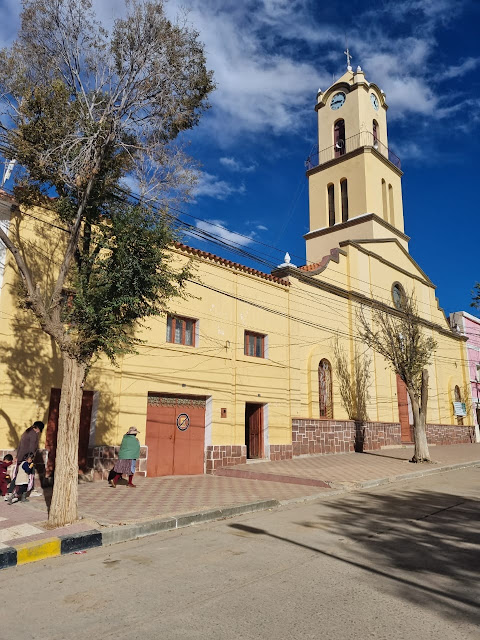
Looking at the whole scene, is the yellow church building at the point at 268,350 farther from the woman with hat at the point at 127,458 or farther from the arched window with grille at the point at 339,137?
the woman with hat at the point at 127,458

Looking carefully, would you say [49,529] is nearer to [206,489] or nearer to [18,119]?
[206,489]

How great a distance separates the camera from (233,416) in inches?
584

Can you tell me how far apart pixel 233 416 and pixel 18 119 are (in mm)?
10258

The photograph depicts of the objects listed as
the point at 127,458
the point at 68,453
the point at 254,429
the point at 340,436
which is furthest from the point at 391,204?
the point at 68,453

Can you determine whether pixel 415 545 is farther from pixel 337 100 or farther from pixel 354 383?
pixel 337 100

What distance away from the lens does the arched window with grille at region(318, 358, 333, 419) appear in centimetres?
1930

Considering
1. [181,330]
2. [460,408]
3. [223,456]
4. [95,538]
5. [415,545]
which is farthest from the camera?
[460,408]

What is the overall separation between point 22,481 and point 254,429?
8.98m

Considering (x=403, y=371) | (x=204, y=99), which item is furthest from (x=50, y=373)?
(x=403, y=371)

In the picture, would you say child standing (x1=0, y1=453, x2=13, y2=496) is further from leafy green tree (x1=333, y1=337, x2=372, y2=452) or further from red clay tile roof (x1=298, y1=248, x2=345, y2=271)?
red clay tile roof (x1=298, y1=248, x2=345, y2=271)

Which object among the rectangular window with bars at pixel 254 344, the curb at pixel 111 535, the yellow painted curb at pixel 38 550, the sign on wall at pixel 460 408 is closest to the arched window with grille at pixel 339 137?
the rectangular window with bars at pixel 254 344

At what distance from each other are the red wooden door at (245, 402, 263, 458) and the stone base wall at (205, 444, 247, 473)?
1.24 m

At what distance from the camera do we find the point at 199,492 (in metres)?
10.2

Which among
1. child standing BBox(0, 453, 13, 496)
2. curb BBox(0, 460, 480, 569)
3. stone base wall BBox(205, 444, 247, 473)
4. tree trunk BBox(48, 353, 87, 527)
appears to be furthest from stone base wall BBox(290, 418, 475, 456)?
tree trunk BBox(48, 353, 87, 527)
